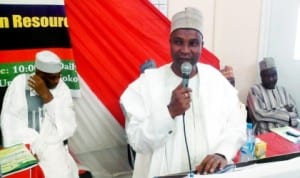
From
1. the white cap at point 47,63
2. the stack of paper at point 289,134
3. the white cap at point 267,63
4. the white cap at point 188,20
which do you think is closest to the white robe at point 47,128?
the white cap at point 47,63

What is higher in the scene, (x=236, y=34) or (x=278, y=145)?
(x=236, y=34)

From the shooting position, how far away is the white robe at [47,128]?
78.2 inches

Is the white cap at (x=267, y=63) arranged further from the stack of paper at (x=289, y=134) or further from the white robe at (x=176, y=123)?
the white robe at (x=176, y=123)

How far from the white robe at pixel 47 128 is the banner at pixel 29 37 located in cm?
7

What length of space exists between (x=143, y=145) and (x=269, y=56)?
2.61 m

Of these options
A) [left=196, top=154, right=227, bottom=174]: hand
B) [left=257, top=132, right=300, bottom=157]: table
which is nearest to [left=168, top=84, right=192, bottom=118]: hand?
[left=196, top=154, right=227, bottom=174]: hand

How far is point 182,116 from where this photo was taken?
141cm

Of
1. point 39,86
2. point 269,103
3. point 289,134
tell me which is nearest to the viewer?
point 39,86

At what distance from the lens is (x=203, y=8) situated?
10.3ft

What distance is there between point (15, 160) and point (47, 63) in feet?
2.18

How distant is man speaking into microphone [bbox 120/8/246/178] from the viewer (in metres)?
1.34

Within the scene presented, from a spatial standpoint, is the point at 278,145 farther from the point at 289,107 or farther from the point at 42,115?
the point at 42,115

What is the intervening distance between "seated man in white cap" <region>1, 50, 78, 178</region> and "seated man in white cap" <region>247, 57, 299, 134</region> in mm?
1830

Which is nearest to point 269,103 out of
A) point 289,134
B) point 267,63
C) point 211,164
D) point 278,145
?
point 267,63
